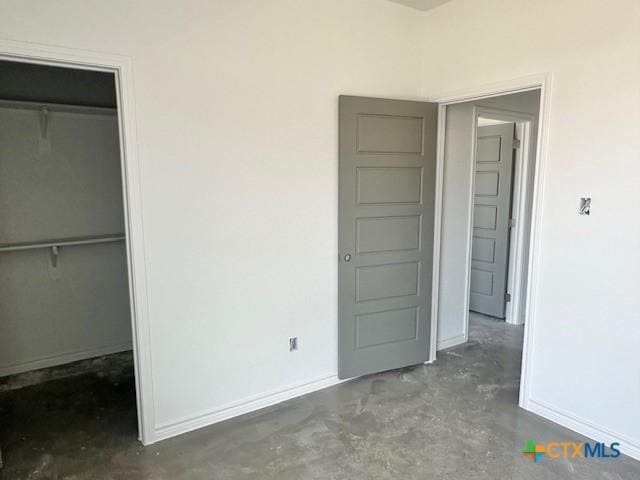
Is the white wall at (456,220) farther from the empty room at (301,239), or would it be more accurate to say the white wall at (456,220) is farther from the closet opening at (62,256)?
the closet opening at (62,256)

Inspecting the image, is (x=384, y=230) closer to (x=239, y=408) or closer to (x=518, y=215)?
(x=239, y=408)

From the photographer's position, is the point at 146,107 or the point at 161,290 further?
the point at 161,290

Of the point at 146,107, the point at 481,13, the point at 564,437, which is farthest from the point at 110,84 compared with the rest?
the point at 564,437

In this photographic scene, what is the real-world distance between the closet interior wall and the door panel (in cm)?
360

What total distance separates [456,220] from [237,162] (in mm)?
2109

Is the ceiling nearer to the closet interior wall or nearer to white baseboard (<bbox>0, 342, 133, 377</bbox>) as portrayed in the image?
the closet interior wall

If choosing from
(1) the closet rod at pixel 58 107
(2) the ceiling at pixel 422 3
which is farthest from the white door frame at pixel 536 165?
(1) the closet rod at pixel 58 107

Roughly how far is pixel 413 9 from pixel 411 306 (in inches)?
89.6

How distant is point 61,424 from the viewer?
281cm

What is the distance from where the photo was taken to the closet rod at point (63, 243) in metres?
3.33

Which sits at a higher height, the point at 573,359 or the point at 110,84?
the point at 110,84

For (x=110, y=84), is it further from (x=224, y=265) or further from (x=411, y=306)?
(x=411, y=306)

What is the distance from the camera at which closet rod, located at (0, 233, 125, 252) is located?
333cm

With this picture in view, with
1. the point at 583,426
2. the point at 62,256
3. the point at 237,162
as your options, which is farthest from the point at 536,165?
the point at 62,256
